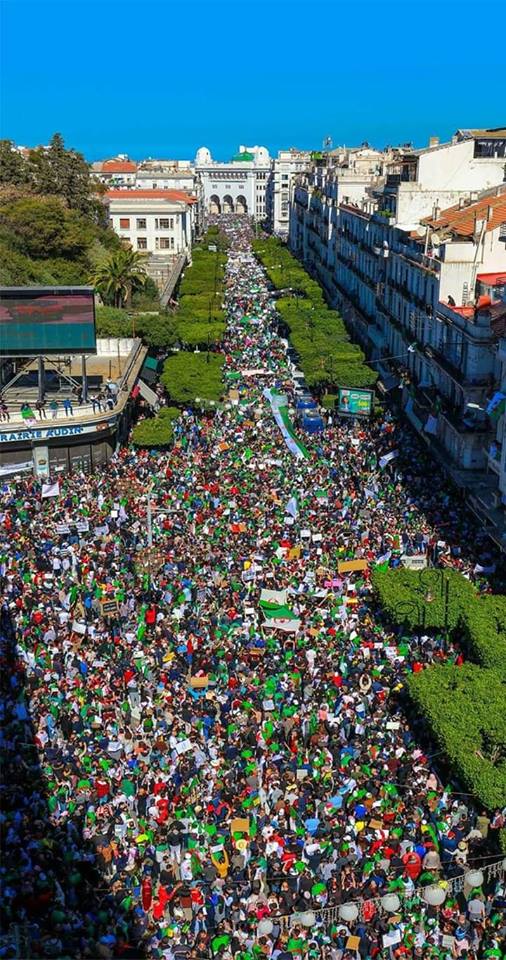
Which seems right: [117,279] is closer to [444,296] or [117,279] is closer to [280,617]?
[444,296]

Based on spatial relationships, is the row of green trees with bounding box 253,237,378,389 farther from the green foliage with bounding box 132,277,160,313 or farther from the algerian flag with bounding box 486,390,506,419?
the algerian flag with bounding box 486,390,506,419

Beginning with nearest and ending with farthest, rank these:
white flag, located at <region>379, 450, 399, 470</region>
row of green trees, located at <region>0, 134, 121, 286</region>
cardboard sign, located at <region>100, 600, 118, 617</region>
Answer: cardboard sign, located at <region>100, 600, 118, 617</region>
white flag, located at <region>379, 450, 399, 470</region>
row of green trees, located at <region>0, 134, 121, 286</region>

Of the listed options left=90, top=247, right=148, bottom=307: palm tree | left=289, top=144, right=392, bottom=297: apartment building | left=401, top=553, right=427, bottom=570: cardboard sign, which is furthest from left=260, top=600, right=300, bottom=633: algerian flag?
left=90, top=247, right=148, bottom=307: palm tree

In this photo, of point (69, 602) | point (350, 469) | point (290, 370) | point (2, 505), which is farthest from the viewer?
point (290, 370)

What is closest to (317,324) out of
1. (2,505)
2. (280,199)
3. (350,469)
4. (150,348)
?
(150,348)

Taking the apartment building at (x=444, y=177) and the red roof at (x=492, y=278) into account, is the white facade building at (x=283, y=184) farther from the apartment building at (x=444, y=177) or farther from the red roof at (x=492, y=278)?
the red roof at (x=492, y=278)

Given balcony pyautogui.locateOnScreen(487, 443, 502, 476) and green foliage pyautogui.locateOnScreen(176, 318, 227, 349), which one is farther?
green foliage pyautogui.locateOnScreen(176, 318, 227, 349)

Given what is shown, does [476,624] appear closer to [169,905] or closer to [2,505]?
[169,905]
